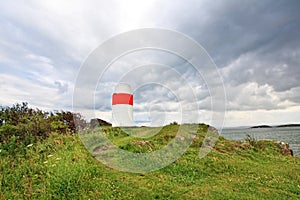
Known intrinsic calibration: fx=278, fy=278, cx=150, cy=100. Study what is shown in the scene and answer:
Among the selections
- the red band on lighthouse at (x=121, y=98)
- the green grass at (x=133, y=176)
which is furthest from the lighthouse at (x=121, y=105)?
the green grass at (x=133, y=176)

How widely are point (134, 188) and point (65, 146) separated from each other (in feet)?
12.4

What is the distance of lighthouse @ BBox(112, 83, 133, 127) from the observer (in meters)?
14.2

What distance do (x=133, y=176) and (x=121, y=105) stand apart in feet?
20.9

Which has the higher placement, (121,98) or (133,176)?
(121,98)

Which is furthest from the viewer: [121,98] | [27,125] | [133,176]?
[121,98]

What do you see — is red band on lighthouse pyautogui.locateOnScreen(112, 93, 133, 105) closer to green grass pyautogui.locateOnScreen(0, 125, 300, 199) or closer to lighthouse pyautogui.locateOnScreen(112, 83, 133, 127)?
lighthouse pyautogui.locateOnScreen(112, 83, 133, 127)

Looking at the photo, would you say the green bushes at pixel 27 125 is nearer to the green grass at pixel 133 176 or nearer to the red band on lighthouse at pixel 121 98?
the green grass at pixel 133 176

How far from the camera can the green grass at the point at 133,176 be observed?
6.96 metres

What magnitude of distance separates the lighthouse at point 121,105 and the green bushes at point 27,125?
1707 mm

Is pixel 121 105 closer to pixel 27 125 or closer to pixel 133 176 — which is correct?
pixel 27 125

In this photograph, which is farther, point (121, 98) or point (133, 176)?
point (121, 98)

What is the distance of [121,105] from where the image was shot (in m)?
14.2

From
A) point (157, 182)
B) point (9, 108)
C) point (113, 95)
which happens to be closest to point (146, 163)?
point (157, 182)

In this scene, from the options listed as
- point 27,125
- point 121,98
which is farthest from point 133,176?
point 121,98
